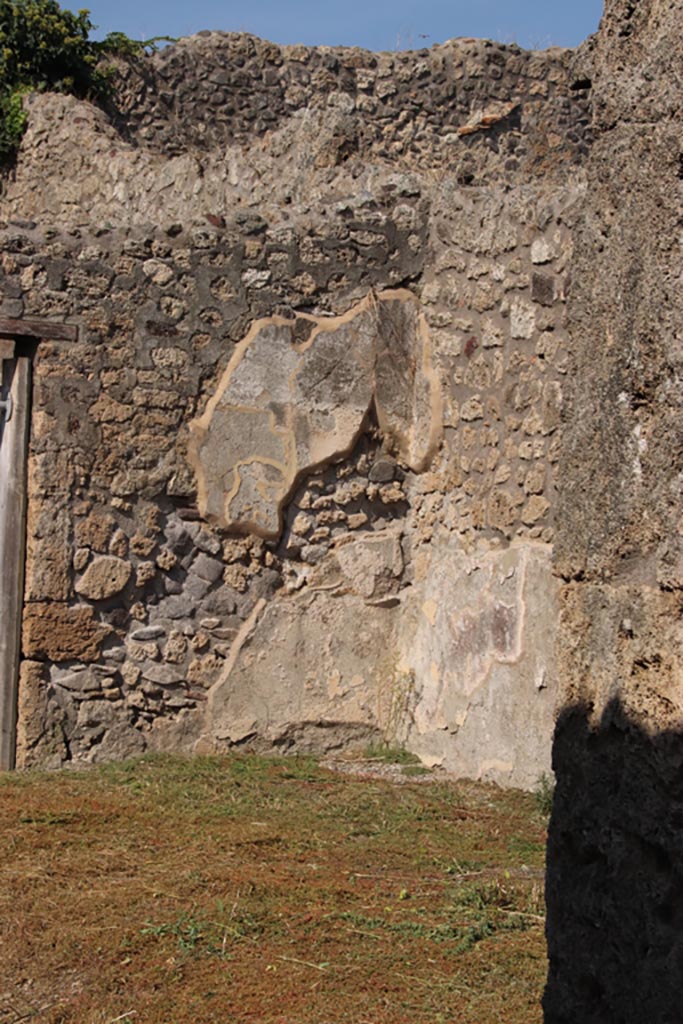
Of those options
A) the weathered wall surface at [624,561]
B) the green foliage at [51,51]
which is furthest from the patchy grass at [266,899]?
the green foliage at [51,51]

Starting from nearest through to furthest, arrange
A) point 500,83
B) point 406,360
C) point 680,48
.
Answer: point 680,48 < point 406,360 < point 500,83

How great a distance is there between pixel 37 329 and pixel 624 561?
16.5ft

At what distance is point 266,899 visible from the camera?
15.8 ft

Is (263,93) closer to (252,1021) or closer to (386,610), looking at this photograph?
(386,610)

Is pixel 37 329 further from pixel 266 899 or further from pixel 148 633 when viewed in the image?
pixel 266 899

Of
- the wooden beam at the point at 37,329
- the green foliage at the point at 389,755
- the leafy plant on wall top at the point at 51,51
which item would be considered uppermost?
the leafy plant on wall top at the point at 51,51

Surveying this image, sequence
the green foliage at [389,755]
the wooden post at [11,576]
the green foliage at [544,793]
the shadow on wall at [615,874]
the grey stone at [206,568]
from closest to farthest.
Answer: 1. the shadow on wall at [615,874]
2. the green foliage at [544,793]
3. the wooden post at [11,576]
4. the green foliage at [389,755]
5. the grey stone at [206,568]

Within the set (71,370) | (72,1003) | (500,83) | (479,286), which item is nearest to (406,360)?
(479,286)

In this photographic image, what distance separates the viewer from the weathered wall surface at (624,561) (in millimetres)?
2479

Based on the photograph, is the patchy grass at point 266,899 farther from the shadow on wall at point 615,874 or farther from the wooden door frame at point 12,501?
the shadow on wall at point 615,874

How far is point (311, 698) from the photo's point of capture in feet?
24.2

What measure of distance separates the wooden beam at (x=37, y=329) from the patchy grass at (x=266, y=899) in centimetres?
222

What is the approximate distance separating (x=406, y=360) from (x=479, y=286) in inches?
26.3

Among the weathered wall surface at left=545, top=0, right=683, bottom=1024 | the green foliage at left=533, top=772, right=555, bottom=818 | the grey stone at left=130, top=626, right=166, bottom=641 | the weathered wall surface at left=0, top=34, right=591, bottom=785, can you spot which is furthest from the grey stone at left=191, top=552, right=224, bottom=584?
the weathered wall surface at left=545, top=0, right=683, bottom=1024
